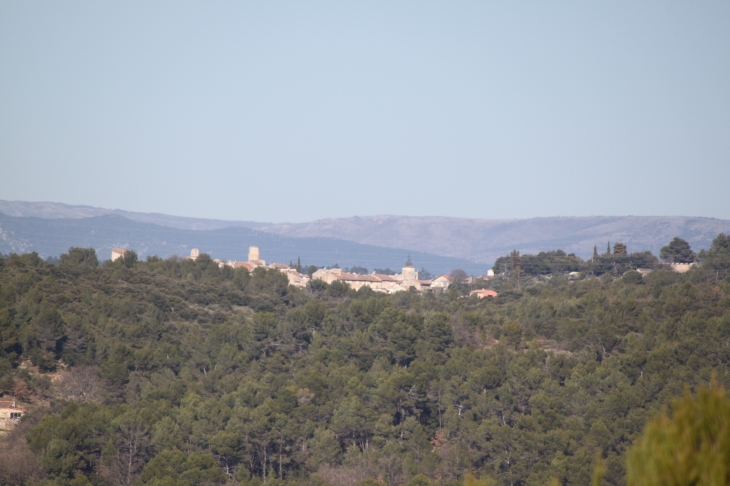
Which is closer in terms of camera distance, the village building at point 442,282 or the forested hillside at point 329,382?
the forested hillside at point 329,382

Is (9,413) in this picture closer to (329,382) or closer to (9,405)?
(9,405)

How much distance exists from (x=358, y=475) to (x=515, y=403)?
8.20m

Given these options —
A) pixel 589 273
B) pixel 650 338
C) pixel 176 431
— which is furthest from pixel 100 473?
pixel 589 273

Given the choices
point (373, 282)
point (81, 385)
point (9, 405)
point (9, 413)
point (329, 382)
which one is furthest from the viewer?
point (373, 282)

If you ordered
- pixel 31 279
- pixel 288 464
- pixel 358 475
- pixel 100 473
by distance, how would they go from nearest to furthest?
pixel 100 473, pixel 358 475, pixel 288 464, pixel 31 279

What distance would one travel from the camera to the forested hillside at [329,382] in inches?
1070

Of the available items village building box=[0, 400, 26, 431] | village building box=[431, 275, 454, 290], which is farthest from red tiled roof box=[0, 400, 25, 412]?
village building box=[431, 275, 454, 290]

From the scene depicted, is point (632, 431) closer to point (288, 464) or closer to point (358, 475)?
point (358, 475)

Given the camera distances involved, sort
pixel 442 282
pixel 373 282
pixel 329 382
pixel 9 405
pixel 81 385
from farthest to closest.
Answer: pixel 442 282, pixel 373 282, pixel 329 382, pixel 81 385, pixel 9 405

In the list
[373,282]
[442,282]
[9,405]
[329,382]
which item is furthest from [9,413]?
[442,282]

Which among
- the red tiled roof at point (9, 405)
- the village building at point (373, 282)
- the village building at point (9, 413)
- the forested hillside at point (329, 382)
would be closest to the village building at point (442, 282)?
the village building at point (373, 282)

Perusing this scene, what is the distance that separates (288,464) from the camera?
30109 millimetres

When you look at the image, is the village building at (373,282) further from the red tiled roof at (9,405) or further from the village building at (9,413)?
the village building at (9,413)

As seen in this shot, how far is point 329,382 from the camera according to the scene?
116 feet
